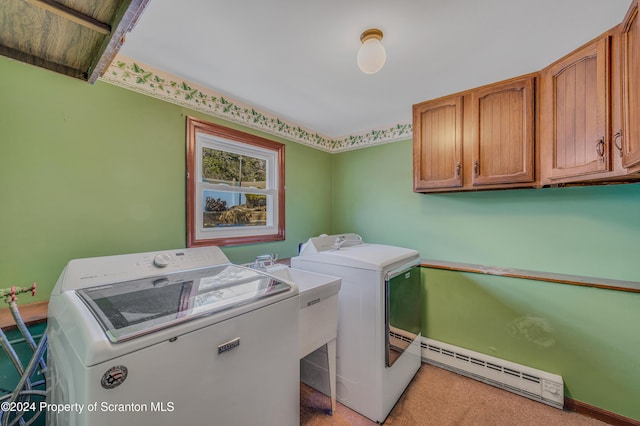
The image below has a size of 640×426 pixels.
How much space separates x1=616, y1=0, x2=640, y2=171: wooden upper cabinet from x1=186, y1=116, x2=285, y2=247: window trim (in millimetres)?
2325

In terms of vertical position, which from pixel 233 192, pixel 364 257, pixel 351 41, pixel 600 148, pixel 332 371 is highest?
pixel 351 41

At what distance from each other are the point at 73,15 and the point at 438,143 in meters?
2.29

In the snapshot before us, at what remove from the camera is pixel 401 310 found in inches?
72.2

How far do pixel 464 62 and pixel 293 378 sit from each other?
214cm

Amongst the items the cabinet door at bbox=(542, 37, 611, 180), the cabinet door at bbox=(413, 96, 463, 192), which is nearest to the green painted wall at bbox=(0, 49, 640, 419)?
the cabinet door at bbox=(413, 96, 463, 192)

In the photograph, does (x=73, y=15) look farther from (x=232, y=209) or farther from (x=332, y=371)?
(x=332, y=371)

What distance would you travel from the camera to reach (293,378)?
123 cm

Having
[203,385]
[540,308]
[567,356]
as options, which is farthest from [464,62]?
[203,385]

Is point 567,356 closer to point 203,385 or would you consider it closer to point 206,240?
point 203,385

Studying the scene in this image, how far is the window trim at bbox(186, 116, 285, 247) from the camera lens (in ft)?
6.26

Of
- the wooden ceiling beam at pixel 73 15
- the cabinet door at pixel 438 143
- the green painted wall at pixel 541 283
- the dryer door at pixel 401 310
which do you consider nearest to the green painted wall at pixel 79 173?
the wooden ceiling beam at pixel 73 15

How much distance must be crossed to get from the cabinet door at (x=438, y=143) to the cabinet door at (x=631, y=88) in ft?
2.89

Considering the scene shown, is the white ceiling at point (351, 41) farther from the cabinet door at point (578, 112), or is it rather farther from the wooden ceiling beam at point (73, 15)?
the wooden ceiling beam at point (73, 15)

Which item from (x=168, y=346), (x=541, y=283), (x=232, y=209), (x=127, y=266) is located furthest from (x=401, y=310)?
(x=127, y=266)
